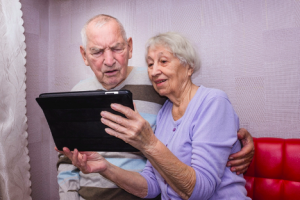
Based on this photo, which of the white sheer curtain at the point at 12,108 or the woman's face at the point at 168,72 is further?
the white sheer curtain at the point at 12,108

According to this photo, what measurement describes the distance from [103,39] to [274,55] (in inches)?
41.7

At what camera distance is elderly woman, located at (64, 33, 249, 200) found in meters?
0.80

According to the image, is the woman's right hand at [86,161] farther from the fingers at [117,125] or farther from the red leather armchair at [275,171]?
the red leather armchair at [275,171]

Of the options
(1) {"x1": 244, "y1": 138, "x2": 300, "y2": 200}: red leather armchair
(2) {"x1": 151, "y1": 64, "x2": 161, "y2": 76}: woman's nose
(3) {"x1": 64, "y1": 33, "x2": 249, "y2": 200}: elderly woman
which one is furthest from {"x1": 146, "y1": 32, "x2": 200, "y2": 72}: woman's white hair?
(1) {"x1": 244, "y1": 138, "x2": 300, "y2": 200}: red leather armchair

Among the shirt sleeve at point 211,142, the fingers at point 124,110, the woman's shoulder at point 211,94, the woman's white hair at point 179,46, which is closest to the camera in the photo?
the fingers at point 124,110

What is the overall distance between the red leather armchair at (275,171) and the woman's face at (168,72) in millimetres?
583

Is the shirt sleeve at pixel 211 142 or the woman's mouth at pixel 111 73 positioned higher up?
the woman's mouth at pixel 111 73

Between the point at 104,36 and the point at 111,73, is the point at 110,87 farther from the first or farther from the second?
the point at 104,36

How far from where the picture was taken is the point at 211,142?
2.96 ft

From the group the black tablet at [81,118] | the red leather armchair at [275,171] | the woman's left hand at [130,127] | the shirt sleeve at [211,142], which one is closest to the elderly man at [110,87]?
the red leather armchair at [275,171]

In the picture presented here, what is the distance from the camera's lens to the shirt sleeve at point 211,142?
88 centimetres

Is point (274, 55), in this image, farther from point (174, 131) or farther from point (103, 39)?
point (103, 39)

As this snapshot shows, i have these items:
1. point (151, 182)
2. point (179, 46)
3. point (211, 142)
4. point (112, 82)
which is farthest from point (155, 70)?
point (151, 182)

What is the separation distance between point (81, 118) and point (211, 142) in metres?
0.54
